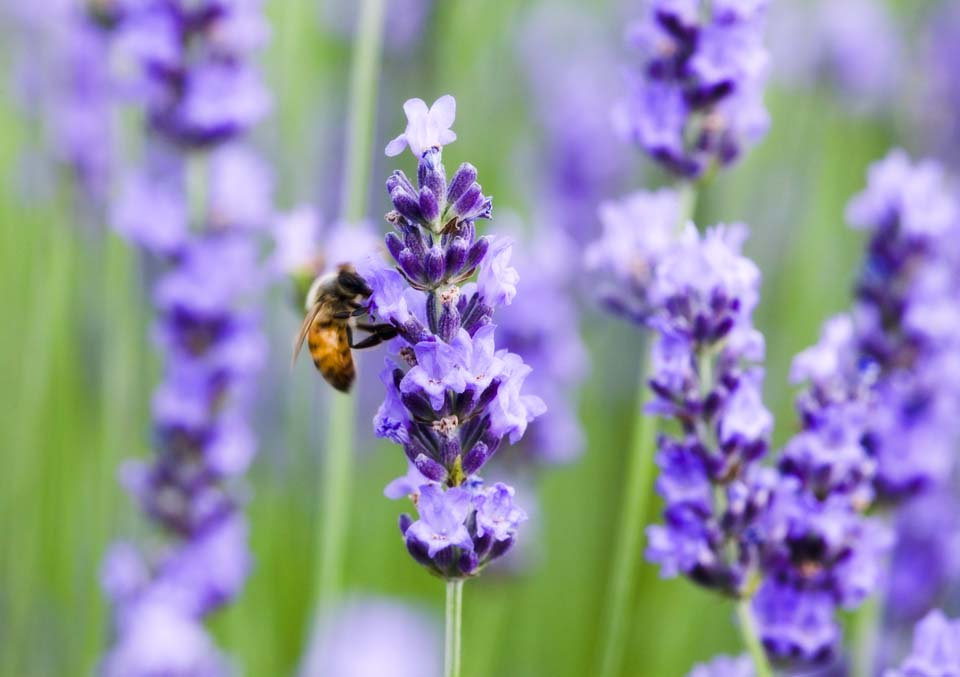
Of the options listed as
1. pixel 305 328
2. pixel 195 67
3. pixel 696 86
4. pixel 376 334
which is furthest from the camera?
pixel 195 67

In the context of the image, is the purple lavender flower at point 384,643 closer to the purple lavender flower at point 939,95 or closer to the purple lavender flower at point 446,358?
the purple lavender flower at point 446,358

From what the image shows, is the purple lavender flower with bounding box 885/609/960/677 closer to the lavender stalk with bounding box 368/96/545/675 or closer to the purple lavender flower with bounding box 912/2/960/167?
the lavender stalk with bounding box 368/96/545/675

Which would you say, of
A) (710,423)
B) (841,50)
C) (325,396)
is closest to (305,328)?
(710,423)

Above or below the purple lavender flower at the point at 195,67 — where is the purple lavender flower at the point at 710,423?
below

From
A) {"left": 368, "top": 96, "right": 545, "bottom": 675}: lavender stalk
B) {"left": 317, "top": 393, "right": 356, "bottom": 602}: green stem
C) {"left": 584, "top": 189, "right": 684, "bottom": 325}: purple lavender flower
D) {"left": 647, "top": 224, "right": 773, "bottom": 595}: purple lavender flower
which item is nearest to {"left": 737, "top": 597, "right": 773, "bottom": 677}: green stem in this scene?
{"left": 647, "top": 224, "right": 773, "bottom": 595}: purple lavender flower

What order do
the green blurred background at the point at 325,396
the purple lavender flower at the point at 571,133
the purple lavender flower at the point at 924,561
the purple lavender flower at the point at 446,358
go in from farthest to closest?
1. the purple lavender flower at the point at 571,133
2. the green blurred background at the point at 325,396
3. the purple lavender flower at the point at 924,561
4. the purple lavender flower at the point at 446,358

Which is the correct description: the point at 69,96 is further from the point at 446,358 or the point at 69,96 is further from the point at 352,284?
the point at 446,358

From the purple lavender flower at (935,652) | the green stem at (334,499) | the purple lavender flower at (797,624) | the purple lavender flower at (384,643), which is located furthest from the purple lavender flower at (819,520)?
the purple lavender flower at (384,643)
